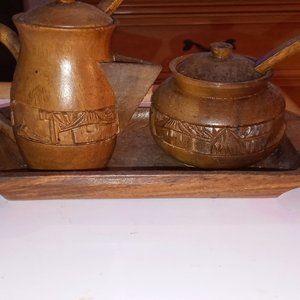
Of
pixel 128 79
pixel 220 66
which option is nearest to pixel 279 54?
pixel 220 66

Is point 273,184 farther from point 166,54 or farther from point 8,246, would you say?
point 166,54

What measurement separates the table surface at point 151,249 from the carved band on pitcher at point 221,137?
67 mm

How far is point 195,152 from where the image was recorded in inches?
27.7

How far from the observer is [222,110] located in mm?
683

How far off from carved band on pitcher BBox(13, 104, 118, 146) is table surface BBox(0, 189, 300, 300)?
0.08 m

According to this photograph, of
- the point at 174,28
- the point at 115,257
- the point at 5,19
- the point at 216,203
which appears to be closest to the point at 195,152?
the point at 216,203

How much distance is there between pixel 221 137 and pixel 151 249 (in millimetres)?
168

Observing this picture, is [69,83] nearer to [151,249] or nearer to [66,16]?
[66,16]

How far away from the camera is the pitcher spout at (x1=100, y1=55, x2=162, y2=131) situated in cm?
68


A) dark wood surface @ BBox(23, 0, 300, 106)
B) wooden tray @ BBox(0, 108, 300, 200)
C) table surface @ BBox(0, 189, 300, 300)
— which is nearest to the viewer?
table surface @ BBox(0, 189, 300, 300)

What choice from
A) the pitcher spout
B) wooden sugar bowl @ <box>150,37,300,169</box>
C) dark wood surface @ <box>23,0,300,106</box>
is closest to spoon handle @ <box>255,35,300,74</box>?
wooden sugar bowl @ <box>150,37,300,169</box>

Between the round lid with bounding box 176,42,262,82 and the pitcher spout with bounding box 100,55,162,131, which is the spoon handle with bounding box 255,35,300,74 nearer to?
the round lid with bounding box 176,42,262,82

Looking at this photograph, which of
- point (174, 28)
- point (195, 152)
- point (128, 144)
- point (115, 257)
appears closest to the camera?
point (115, 257)

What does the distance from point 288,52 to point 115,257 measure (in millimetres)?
316
